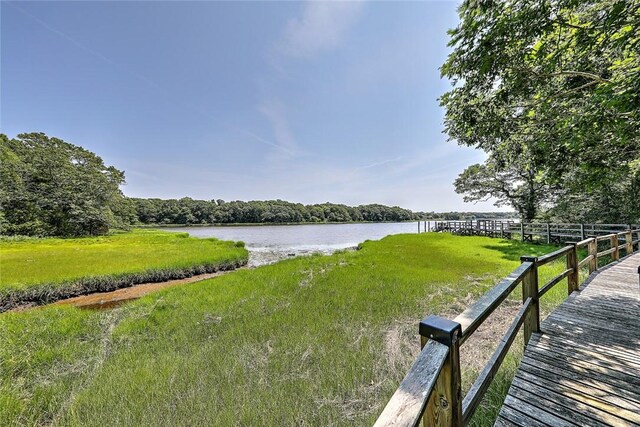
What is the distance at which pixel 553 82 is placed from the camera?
647 cm

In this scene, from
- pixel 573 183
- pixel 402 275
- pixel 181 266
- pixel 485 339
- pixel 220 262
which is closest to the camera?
pixel 485 339

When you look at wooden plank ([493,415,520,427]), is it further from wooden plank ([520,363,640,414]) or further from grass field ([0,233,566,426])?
wooden plank ([520,363,640,414])

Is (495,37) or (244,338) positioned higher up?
(495,37)

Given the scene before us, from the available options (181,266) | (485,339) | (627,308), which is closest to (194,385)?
(485,339)

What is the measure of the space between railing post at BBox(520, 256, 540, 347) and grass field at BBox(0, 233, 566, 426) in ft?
2.89

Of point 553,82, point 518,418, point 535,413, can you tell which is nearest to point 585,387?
point 535,413

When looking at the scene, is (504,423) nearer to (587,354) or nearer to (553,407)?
(553,407)

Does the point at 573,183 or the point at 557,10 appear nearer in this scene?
the point at 557,10

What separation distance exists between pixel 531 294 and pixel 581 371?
0.89m

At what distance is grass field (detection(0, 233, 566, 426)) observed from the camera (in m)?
3.37

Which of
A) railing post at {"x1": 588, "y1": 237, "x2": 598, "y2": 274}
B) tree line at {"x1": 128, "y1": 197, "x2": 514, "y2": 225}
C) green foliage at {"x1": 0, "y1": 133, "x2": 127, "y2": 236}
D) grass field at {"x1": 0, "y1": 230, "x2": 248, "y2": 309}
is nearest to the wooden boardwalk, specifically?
railing post at {"x1": 588, "y1": 237, "x2": 598, "y2": 274}

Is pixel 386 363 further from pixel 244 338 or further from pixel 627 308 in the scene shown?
pixel 627 308

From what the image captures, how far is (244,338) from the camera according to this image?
540 cm

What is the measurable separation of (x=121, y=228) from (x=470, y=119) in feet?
186
